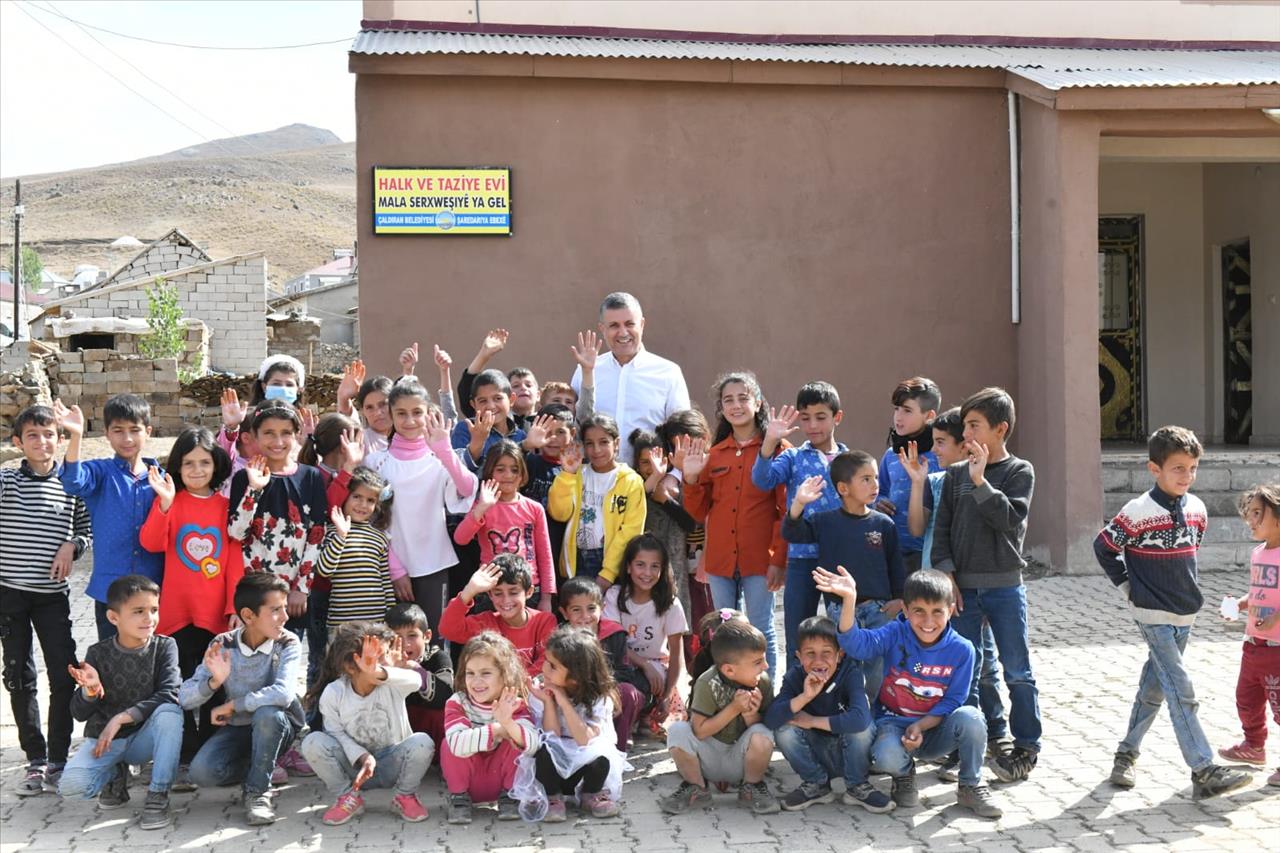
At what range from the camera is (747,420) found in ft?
18.7

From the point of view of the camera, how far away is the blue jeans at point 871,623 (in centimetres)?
482

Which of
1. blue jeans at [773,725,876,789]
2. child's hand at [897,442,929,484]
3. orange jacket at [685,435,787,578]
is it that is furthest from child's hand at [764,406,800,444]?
blue jeans at [773,725,876,789]

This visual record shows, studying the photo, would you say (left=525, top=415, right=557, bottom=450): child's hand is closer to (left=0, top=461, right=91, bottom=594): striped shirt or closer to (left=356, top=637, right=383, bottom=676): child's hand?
(left=356, top=637, right=383, bottom=676): child's hand

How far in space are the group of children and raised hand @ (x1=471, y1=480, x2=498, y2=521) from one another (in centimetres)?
1

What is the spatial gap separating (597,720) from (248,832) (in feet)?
4.22

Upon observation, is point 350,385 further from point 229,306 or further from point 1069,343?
point 229,306

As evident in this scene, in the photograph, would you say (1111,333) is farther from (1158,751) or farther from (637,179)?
(1158,751)

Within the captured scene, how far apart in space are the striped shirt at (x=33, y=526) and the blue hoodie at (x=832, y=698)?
9.40 feet

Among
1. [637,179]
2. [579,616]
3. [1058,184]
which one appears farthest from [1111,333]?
[579,616]

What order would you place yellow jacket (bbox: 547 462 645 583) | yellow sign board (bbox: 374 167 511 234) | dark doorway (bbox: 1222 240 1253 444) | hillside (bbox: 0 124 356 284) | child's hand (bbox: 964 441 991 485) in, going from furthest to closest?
hillside (bbox: 0 124 356 284) < dark doorway (bbox: 1222 240 1253 444) < yellow sign board (bbox: 374 167 511 234) < yellow jacket (bbox: 547 462 645 583) < child's hand (bbox: 964 441 991 485)

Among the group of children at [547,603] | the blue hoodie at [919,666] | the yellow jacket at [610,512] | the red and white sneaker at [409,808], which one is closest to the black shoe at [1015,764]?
the group of children at [547,603]

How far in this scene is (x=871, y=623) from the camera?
505 cm

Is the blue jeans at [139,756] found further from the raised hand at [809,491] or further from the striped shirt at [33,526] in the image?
the raised hand at [809,491]

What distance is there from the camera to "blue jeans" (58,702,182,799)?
4.56 metres
